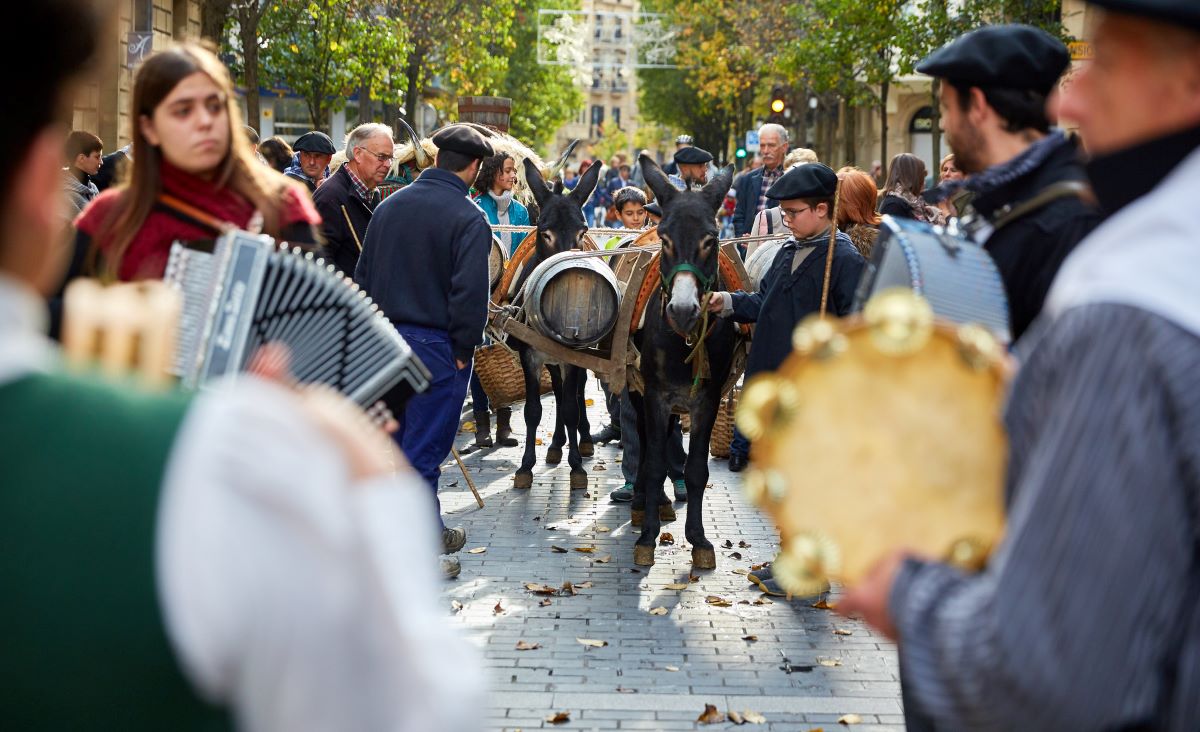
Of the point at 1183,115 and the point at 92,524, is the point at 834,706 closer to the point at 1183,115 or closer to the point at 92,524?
the point at 1183,115

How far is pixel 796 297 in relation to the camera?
7.53 metres

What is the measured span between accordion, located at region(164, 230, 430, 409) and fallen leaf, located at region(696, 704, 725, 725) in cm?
270

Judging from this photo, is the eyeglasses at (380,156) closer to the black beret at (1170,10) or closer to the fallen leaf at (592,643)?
the fallen leaf at (592,643)

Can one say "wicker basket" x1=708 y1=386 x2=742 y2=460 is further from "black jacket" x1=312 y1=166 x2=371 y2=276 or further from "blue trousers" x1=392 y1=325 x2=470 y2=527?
"black jacket" x1=312 y1=166 x2=371 y2=276

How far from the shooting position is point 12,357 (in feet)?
4.49

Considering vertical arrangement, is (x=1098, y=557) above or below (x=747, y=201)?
below

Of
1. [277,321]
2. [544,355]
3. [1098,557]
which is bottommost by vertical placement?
[544,355]

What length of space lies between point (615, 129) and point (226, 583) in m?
137

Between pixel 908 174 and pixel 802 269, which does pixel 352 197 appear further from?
pixel 908 174

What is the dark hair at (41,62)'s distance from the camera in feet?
4.41

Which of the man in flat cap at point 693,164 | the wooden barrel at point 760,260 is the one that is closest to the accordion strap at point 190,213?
the wooden barrel at point 760,260

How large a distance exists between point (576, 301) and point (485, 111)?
11527 millimetres

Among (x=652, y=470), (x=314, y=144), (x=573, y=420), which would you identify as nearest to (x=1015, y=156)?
(x=652, y=470)

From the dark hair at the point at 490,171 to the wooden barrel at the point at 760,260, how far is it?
114 inches
